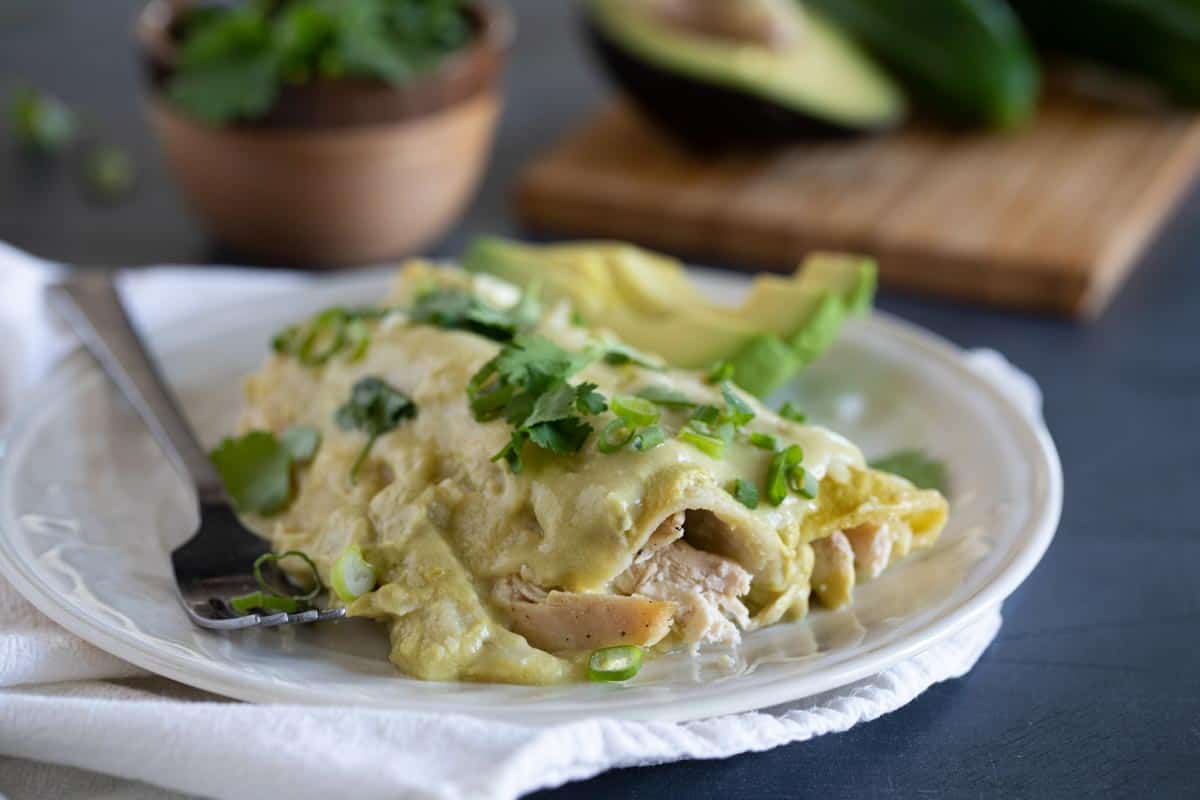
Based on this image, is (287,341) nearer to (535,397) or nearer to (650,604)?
(535,397)

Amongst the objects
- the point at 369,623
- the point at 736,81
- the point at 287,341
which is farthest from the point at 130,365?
the point at 736,81

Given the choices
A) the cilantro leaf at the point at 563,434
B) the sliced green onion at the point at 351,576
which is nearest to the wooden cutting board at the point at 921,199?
the cilantro leaf at the point at 563,434

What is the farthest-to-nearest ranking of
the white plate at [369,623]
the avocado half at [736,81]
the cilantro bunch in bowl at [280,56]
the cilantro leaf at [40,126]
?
1. the cilantro leaf at [40,126]
2. the avocado half at [736,81]
3. the cilantro bunch in bowl at [280,56]
4. the white plate at [369,623]

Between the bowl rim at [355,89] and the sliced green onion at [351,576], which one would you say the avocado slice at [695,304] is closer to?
the bowl rim at [355,89]

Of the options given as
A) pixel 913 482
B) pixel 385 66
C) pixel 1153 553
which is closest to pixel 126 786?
pixel 913 482

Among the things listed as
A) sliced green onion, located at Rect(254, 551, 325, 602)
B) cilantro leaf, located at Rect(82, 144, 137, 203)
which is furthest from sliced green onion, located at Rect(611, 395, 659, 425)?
cilantro leaf, located at Rect(82, 144, 137, 203)
